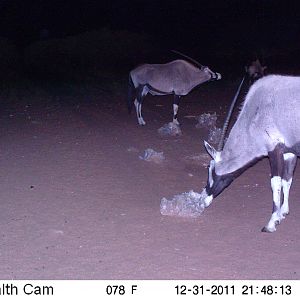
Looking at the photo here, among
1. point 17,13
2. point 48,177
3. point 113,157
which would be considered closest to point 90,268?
point 48,177

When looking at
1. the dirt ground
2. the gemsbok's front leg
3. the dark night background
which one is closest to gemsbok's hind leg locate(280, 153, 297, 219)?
the dirt ground

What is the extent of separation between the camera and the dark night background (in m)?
26.7

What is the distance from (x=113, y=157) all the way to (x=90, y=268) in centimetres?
481

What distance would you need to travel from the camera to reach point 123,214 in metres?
7.73

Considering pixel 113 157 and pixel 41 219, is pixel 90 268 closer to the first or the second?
pixel 41 219

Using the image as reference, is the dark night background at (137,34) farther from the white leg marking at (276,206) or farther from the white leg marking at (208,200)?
the white leg marking at (276,206)

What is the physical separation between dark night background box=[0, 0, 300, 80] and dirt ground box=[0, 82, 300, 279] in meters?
11.8

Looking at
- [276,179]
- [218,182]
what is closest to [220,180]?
[218,182]

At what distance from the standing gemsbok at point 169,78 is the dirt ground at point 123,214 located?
1.04 m

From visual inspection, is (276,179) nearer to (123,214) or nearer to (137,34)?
(123,214)

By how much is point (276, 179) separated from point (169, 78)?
22.7 feet

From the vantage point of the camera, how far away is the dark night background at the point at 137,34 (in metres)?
26.7

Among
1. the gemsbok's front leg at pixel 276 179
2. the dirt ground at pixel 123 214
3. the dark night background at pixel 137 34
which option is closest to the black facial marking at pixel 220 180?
the dirt ground at pixel 123 214

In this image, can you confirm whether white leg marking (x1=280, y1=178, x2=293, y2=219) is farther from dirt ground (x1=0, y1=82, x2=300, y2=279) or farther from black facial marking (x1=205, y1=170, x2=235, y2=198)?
black facial marking (x1=205, y1=170, x2=235, y2=198)
